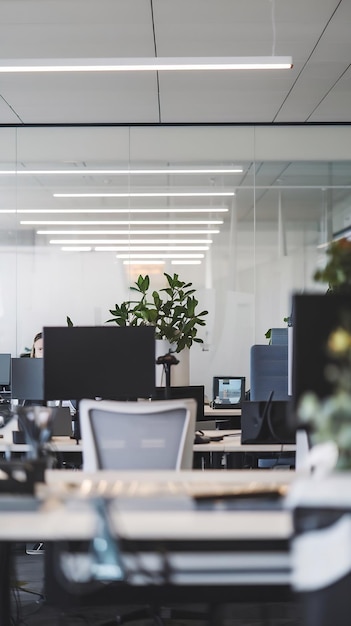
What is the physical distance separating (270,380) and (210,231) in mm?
3575

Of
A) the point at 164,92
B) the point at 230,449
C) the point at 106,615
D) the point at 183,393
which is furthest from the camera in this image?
the point at 164,92

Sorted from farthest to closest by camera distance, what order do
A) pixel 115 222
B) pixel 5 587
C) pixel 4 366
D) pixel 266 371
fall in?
pixel 115 222
pixel 4 366
pixel 266 371
pixel 5 587

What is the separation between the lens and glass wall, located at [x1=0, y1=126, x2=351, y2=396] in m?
9.32

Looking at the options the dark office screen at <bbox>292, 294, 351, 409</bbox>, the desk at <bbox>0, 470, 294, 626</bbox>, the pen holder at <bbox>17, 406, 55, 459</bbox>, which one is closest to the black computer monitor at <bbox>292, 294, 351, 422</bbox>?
the dark office screen at <bbox>292, 294, 351, 409</bbox>

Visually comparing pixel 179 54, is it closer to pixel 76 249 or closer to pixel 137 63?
pixel 137 63

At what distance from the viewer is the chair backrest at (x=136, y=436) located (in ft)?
10.7

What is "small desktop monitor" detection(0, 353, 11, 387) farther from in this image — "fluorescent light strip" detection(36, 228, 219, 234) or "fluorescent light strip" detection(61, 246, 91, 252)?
"fluorescent light strip" detection(36, 228, 219, 234)

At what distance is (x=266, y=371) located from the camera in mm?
6125

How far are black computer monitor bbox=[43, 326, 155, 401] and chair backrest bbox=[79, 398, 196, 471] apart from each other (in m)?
1.09

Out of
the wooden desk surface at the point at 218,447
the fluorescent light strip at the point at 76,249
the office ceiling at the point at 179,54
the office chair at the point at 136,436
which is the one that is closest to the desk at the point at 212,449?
the wooden desk surface at the point at 218,447

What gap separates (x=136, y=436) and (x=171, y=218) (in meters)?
6.30

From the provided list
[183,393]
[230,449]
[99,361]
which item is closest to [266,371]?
[183,393]

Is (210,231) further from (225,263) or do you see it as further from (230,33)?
(230,33)

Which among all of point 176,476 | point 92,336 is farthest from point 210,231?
point 176,476
